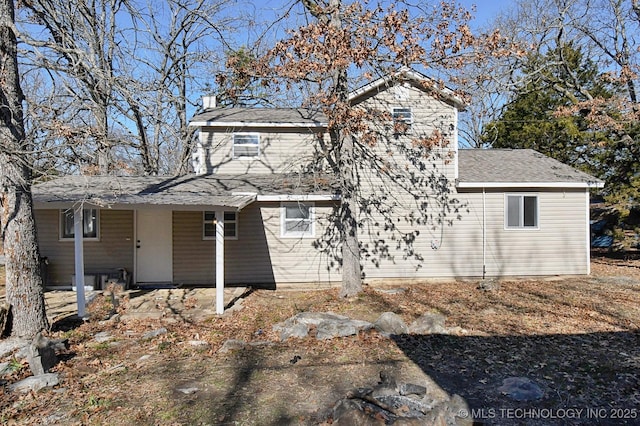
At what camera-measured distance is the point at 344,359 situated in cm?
567

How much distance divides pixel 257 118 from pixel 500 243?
26.3ft

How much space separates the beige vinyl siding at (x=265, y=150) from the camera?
1183 cm

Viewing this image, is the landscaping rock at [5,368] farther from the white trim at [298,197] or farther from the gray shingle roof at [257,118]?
the gray shingle roof at [257,118]

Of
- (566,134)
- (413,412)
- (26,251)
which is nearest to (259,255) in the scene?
(26,251)

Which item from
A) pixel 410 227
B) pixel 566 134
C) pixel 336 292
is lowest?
pixel 336 292

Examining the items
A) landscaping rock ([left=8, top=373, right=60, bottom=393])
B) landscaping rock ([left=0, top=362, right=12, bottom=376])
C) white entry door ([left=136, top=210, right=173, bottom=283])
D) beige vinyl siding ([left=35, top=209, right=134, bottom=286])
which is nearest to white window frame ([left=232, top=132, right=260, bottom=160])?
white entry door ([left=136, top=210, right=173, bottom=283])

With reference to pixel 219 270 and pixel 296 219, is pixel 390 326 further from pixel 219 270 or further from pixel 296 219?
pixel 296 219

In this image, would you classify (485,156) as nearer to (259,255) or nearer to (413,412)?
(259,255)

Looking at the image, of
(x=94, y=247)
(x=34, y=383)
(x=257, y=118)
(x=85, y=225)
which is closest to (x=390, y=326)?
(x=34, y=383)

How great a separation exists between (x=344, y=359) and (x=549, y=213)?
9.02 metres

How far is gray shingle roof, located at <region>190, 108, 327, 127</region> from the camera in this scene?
1154 centimetres

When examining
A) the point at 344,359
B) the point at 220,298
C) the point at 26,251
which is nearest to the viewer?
the point at 344,359

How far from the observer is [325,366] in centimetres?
541

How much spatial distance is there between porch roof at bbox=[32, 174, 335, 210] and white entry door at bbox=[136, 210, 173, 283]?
927 millimetres
